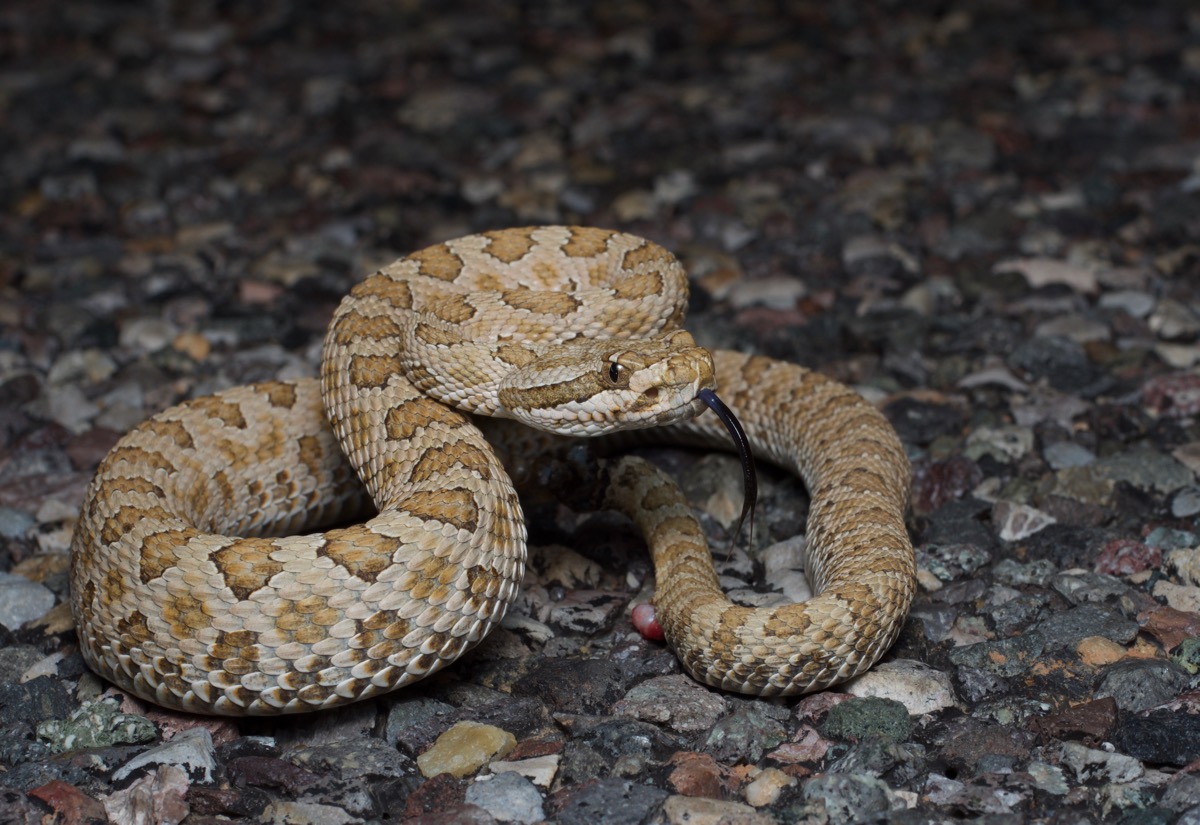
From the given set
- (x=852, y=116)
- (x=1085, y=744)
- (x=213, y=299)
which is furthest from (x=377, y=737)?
(x=852, y=116)

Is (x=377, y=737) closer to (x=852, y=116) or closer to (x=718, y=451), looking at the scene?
(x=718, y=451)

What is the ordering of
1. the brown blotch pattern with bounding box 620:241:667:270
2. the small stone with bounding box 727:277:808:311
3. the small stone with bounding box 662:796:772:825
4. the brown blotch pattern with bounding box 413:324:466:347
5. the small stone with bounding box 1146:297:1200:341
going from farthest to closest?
the small stone with bounding box 727:277:808:311 → the small stone with bounding box 1146:297:1200:341 → the brown blotch pattern with bounding box 620:241:667:270 → the brown blotch pattern with bounding box 413:324:466:347 → the small stone with bounding box 662:796:772:825

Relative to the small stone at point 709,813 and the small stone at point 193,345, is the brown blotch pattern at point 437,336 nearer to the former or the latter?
the small stone at point 709,813

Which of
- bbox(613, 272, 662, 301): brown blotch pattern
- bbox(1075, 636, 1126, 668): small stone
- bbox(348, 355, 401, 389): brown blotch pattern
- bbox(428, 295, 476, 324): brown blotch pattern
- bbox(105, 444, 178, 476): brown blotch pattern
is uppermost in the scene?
bbox(428, 295, 476, 324): brown blotch pattern

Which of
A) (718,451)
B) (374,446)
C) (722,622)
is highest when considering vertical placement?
(374,446)

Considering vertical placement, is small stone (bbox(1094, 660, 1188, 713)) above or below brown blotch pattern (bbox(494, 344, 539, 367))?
below

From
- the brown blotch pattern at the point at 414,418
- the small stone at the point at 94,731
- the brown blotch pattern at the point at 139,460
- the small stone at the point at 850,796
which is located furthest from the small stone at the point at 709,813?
the brown blotch pattern at the point at 139,460

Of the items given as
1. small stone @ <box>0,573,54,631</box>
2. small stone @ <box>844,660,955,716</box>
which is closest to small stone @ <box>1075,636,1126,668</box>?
small stone @ <box>844,660,955,716</box>

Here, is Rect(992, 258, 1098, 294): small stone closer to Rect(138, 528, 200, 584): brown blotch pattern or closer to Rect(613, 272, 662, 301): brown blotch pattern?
Rect(613, 272, 662, 301): brown blotch pattern
